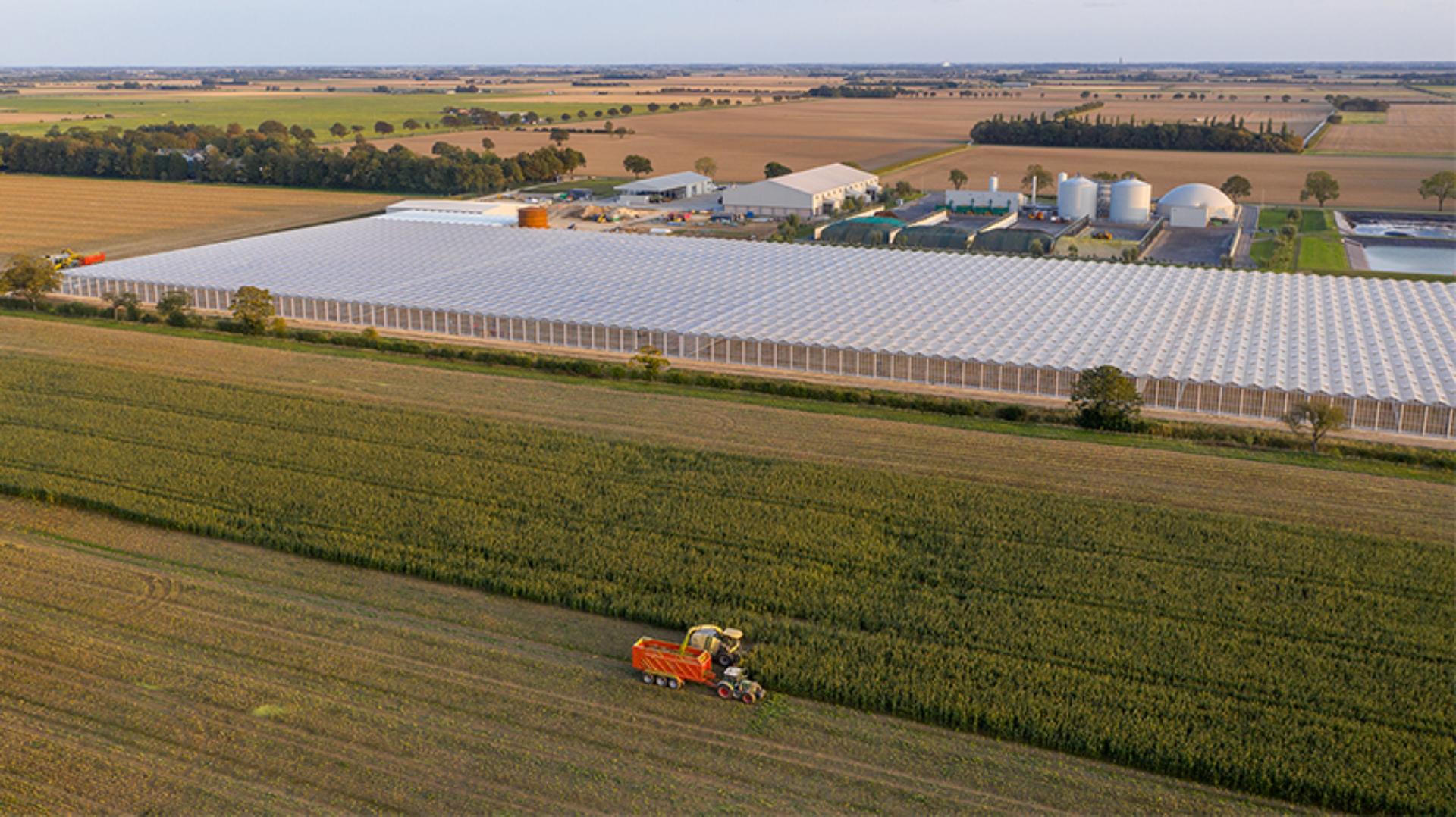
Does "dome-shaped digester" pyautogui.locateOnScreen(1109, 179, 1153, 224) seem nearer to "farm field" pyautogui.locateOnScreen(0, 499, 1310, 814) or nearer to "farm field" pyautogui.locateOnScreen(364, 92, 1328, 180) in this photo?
"farm field" pyautogui.locateOnScreen(364, 92, 1328, 180)

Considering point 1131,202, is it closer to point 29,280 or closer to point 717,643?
point 29,280

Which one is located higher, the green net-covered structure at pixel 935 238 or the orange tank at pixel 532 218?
the orange tank at pixel 532 218

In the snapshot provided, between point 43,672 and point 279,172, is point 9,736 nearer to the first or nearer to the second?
point 43,672

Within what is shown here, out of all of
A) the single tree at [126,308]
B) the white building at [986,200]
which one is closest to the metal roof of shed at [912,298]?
the single tree at [126,308]

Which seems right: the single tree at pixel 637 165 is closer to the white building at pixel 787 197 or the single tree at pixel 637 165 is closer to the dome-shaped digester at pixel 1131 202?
the white building at pixel 787 197

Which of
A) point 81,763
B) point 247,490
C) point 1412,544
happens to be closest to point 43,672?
point 81,763

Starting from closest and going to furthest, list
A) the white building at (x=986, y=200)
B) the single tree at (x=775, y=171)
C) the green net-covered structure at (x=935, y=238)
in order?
the green net-covered structure at (x=935, y=238), the white building at (x=986, y=200), the single tree at (x=775, y=171)

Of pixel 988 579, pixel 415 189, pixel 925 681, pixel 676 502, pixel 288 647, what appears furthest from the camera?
pixel 415 189

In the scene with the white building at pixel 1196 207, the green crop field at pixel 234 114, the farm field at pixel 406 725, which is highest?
the green crop field at pixel 234 114
